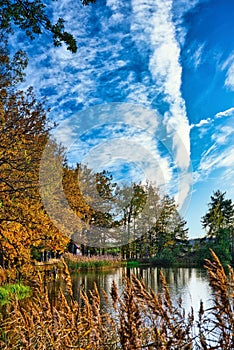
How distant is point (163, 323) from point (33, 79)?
45.3 feet

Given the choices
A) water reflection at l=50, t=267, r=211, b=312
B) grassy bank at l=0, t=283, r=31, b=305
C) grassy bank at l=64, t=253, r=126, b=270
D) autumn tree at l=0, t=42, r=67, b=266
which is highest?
autumn tree at l=0, t=42, r=67, b=266

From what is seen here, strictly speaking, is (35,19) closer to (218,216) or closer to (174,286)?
(174,286)

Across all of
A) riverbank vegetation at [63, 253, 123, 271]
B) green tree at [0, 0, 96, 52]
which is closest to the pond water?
green tree at [0, 0, 96, 52]

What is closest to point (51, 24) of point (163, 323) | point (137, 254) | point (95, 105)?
point (163, 323)

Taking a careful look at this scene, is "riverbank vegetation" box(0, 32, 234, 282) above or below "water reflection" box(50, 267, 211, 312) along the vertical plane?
above

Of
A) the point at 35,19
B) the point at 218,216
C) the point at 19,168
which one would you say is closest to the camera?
the point at 35,19

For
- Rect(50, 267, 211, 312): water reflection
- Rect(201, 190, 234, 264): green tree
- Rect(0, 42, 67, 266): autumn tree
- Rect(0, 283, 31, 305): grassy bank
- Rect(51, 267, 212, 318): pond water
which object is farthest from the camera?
Rect(201, 190, 234, 264): green tree

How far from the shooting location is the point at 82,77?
18703 mm

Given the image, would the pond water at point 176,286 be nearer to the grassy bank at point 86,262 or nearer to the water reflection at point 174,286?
the water reflection at point 174,286

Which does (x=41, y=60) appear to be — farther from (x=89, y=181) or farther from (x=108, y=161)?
(x=89, y=181)

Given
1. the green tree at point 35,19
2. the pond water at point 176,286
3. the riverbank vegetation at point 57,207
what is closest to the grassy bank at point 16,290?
the riverbank vegetation at point 57,207

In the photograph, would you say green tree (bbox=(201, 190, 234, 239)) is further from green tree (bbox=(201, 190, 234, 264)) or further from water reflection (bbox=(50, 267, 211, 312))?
water reflection (bbox=(50, 267, 211, 312))

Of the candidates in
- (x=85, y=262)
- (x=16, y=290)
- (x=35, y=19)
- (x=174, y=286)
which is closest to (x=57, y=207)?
(x=16, y=290)

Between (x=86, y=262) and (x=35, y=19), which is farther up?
(x=35, y=19)
